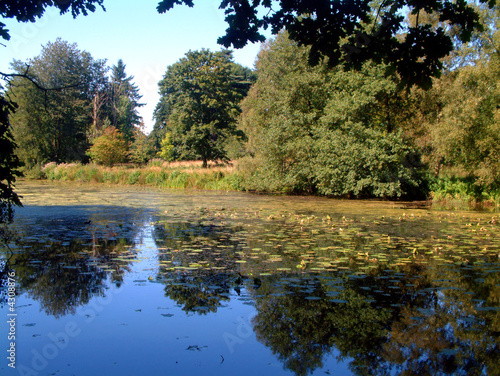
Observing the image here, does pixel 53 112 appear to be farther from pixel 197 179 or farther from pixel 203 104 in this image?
pixel 197 179

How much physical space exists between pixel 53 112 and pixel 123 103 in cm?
1328

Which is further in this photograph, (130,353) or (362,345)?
(362,345)

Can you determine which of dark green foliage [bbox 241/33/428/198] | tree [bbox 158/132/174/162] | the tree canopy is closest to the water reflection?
dark green foliage [bbox 241/33/428/198]

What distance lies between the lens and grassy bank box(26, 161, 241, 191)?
1006 inches

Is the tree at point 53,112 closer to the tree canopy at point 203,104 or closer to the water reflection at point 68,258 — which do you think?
the tree canopy at point 203,104

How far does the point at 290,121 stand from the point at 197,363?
61.0 ft

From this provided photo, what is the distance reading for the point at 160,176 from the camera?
27.7m

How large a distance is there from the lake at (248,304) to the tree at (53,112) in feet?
114

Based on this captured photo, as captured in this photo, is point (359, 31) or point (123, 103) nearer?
point (359, 31)

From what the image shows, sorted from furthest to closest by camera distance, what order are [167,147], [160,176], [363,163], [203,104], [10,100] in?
[167,147] < [203,104] < [160,176] < [363,163] < [10,100]

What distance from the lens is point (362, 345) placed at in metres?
3.40

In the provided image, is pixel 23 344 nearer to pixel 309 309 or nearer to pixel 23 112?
pixel 309 309

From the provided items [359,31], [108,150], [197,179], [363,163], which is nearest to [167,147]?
[108,150]

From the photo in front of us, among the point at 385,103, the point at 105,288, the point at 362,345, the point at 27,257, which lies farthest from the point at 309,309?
the point at 385,103
